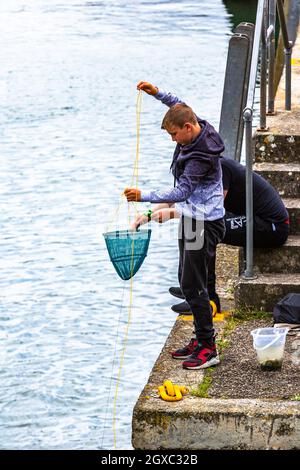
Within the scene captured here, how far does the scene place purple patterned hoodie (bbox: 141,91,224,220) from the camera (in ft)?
20.0

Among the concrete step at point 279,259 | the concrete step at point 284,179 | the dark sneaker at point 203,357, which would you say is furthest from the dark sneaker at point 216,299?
the concrete step at point 284,179

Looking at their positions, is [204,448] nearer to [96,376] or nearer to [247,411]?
[247,411]

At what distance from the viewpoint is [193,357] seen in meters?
6.29

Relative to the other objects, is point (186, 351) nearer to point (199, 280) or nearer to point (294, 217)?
point (199, 280)

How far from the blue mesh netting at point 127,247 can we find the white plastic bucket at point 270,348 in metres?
0.85

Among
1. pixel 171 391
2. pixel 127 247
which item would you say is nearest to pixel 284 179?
pixel 127 247

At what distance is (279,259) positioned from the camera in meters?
7.27

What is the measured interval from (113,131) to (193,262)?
11.7m

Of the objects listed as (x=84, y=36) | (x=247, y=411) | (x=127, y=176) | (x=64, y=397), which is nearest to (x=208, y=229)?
(x=247, y=411)

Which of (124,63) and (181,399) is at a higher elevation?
(181,399)

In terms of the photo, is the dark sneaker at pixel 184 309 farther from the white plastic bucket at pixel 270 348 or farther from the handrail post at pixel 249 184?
the white plastic bucket at pixel 270 348

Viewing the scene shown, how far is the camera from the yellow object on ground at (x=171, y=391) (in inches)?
229

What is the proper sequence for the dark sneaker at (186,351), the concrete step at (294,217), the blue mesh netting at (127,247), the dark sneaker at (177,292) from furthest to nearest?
1. the concrete step at (294,217)
2. the dark sneaker at (177,292)
3. the blue mesh netting at (127,247)
4. the dark sneaker at (186,351)

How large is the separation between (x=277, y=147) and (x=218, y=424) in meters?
2.87
